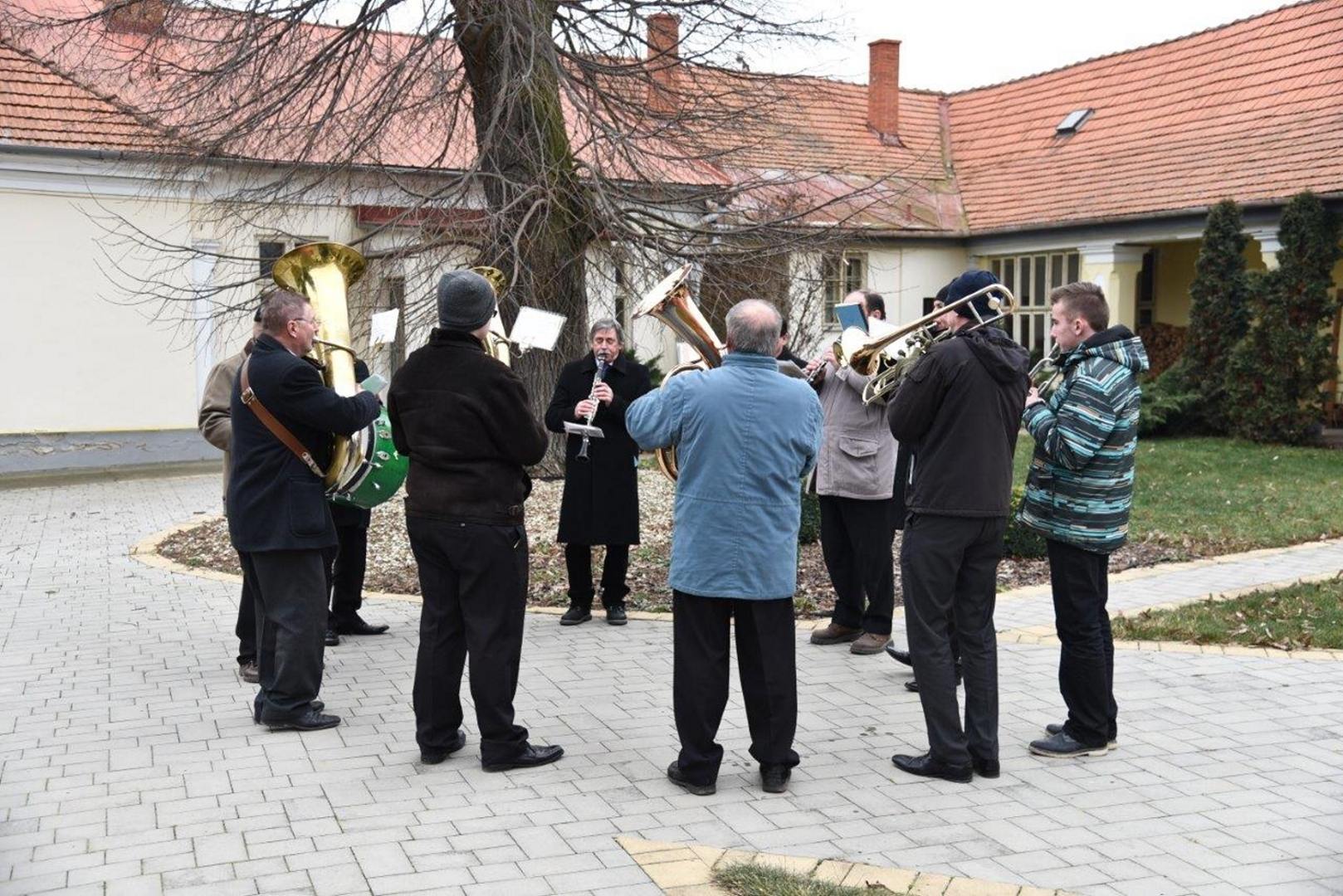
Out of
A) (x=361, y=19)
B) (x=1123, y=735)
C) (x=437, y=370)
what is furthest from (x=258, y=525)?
(x=361, y=19)

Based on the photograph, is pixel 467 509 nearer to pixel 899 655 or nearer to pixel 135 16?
pixel 899 655

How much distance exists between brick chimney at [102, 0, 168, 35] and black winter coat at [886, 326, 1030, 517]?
28.9 ft

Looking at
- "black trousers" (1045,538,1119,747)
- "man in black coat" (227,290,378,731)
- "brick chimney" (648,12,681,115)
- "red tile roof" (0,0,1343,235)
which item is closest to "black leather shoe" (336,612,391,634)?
"man in black coat" (227,290,378,731)

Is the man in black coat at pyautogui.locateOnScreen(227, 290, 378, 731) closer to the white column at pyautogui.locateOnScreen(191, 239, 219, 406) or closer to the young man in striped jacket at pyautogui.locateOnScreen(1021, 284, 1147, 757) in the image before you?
the young man in striped jacket at pyautogui.locateOnScreen(1021, 284, 1147, 757)

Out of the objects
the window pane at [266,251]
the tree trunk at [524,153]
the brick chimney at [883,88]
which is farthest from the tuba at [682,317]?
the brick chimney at [883,88]

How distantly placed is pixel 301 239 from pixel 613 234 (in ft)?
9.90

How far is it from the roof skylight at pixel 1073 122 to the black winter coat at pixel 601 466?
1936 centimetres

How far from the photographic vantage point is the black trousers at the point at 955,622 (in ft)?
17.2

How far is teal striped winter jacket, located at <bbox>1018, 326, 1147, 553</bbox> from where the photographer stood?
5273mm

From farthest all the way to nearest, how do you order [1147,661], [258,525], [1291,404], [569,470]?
[1291,404]
[569,470]
[1147,661]
[258,525]

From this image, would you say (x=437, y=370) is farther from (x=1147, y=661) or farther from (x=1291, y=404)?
(x=1291, y=404)

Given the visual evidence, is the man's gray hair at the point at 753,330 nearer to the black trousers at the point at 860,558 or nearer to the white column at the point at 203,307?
the black trousers at the point at 860,558

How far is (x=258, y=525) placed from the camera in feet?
18.9

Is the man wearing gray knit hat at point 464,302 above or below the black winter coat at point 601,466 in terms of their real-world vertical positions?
above
